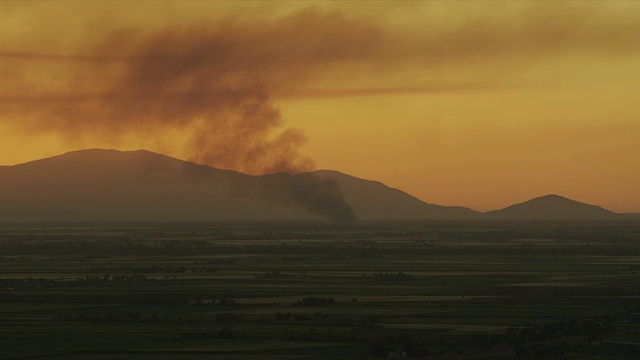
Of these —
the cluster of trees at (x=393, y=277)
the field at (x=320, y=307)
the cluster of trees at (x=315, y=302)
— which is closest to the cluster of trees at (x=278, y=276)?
the field at (x=320, y=307)

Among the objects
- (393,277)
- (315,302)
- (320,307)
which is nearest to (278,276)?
(393,277)

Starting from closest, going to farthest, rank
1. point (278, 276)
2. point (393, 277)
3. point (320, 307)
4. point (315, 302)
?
point (320, 307), point (315, 302), point (393, 277), point (278, 276)

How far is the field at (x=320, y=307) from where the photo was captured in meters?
57.2

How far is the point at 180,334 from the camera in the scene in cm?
6275

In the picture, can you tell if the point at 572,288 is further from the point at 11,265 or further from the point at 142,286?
the point at 11,265

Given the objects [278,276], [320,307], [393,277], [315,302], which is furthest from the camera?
[278,276]

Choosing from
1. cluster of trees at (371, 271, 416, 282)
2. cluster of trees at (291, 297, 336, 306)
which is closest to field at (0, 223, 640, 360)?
cluster of trees at (291, 297, 336, 306)

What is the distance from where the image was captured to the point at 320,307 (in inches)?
3027

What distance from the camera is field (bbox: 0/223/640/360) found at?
57219 millimetres

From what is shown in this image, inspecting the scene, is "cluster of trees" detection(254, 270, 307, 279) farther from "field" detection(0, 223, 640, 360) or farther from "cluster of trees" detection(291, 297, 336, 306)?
"cluster of trees" detection(291, 297, 336, 306)

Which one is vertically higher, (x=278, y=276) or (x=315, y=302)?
(x=278, y=276)

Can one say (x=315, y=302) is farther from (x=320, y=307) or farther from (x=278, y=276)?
(x=278, y=276)

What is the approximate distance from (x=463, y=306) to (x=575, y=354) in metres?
21.6

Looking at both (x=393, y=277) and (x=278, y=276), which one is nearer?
(x=393, y=277)
